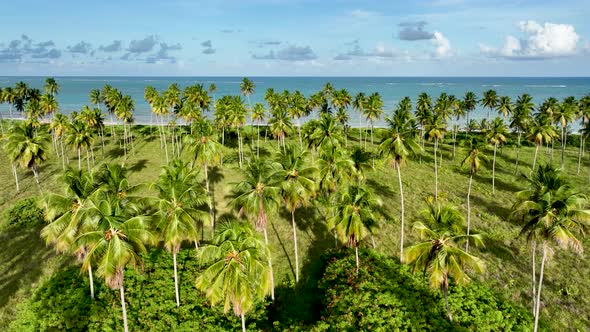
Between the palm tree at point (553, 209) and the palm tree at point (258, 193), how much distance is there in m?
20.8

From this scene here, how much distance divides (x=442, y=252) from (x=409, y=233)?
73.9 ft

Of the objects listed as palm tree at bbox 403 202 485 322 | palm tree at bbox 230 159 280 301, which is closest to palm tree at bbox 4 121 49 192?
palm tree at bbox 230 159 280 301

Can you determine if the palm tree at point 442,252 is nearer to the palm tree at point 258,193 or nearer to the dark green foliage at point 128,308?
the palm tree at point 258,193

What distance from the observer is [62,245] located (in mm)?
28922

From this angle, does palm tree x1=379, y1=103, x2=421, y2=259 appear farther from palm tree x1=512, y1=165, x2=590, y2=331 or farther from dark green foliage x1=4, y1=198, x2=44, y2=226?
dark green foliage x1=4, y1=198, x2=44, y2=226

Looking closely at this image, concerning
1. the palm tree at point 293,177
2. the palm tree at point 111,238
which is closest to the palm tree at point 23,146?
the palm tree at point 111,238

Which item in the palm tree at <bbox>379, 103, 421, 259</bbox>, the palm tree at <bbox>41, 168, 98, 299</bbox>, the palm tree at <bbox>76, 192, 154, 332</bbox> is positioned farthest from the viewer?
the palm tree at <bbox>379, 103, 421, 259</bbox>

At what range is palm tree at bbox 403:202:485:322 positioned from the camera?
1032 inches

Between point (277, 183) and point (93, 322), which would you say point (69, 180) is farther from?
point (277, 183)

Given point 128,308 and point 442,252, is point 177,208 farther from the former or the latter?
point 442,252

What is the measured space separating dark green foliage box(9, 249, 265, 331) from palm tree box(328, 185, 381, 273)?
429 inches

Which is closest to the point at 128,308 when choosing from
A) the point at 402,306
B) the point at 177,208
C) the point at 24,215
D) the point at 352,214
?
the point at 177,208

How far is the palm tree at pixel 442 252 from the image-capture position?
26.2 m

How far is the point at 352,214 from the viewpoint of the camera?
35500 millimetres
